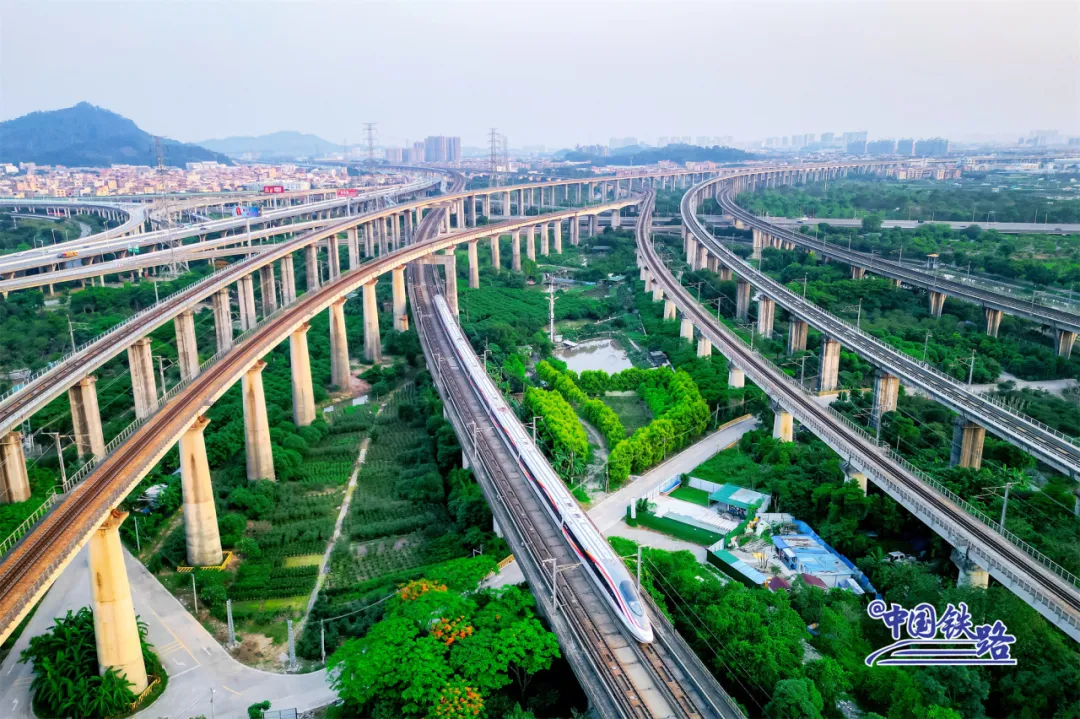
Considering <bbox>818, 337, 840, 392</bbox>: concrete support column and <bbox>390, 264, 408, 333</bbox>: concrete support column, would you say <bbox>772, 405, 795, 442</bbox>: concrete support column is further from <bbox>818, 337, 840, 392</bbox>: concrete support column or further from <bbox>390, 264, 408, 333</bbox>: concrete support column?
<bbox>390, 264, 408, 333</bbox>: concrete support column

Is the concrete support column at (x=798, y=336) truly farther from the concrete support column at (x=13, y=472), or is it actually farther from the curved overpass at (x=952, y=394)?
the concrete support column at (x=13, y=472)

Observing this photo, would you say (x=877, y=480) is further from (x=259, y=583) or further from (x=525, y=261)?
(x=525, y=261)

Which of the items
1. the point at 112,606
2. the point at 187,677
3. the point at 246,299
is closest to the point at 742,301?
the point at 246,299

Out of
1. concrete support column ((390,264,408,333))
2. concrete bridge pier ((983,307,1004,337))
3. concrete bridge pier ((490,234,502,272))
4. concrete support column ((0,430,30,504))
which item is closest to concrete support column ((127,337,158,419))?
concrete support column ((0,430,30,504))

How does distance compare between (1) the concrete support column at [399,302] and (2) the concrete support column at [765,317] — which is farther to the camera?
(1) the concrete support column at [399,302]

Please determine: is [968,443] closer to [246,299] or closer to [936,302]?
[936,302]

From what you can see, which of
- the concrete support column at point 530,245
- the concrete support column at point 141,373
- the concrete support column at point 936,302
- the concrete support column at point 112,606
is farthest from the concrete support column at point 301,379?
the concrete support column at point 530,245
